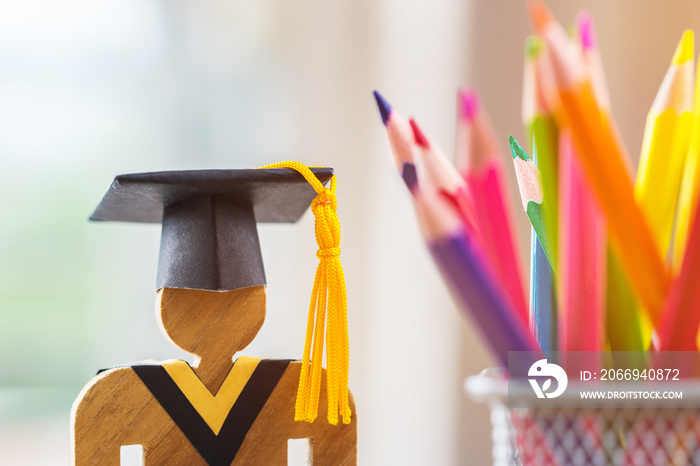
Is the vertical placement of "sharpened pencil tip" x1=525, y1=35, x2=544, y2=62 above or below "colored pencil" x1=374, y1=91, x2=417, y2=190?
above

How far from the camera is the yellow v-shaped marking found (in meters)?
0.44

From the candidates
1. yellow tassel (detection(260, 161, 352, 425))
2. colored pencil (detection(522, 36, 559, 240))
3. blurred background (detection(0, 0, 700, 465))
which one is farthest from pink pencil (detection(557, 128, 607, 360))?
blurred background (detection(0, 0, 700, 465))

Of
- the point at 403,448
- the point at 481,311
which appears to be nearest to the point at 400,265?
the point at 403,448

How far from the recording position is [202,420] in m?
0.44

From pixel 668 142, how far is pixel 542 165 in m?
0.07

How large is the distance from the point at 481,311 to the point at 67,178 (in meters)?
0.53

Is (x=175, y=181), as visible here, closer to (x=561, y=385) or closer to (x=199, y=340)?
(x=199, y=340)

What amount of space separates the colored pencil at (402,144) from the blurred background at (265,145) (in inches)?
16.5

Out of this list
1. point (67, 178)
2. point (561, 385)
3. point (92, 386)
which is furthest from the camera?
point (67, 178)

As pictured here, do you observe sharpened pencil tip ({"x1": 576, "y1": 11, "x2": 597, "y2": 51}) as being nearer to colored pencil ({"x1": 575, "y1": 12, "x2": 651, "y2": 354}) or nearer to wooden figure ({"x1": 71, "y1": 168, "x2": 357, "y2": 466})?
colored pencil ({"x1": 575, "y1": 12, "x2": 651, "y2": 354})

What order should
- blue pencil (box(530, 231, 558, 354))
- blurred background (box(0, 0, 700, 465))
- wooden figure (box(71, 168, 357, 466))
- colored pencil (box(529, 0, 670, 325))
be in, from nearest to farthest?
colored pencil (box(529, 0, 670, 325)) → blue pencil (box(530, 231, 558, 354)) → wooden figure (box(71, 168, 357, 466)) → blurred background (box(0, 0, 700, 465))

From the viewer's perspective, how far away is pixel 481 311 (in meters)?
0.23

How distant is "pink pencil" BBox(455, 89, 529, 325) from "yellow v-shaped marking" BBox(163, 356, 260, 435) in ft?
0.86
